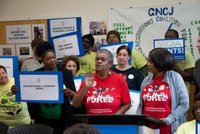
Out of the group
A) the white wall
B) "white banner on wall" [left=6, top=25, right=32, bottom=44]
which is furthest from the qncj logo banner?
"white banner on wall" [left=6, top=25, right=32, bottom=44]

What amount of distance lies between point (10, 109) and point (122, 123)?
1.88 meters

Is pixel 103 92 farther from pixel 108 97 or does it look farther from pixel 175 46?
pixel 175 46

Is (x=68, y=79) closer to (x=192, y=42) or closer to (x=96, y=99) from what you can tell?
(x=96, y=99)

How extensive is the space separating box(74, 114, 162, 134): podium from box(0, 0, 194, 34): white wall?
3.97m

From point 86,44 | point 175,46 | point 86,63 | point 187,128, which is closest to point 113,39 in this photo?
point 86,44

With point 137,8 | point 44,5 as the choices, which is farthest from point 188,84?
point 44,5

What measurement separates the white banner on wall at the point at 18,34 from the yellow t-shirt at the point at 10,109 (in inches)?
112

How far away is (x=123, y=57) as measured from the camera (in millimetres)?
3736

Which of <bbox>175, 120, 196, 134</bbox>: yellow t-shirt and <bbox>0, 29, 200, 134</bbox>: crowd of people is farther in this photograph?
<bbox>0, 29, 200, 134</bbox>: crowd of people

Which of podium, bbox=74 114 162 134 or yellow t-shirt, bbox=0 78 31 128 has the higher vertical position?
podium, bbox=74 114 162 134

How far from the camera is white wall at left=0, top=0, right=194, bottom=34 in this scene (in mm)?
5731

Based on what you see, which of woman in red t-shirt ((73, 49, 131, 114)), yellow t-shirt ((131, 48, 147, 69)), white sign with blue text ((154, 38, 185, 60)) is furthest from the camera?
yellow t-shirt ((131, 48, 147, 69))

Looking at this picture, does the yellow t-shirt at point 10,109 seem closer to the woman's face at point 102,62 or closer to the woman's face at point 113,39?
the woman's face at point 102,62

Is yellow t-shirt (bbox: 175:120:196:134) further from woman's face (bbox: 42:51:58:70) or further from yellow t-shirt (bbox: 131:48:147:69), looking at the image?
yellow t-shirt (bbox: 131:48:147:69)
